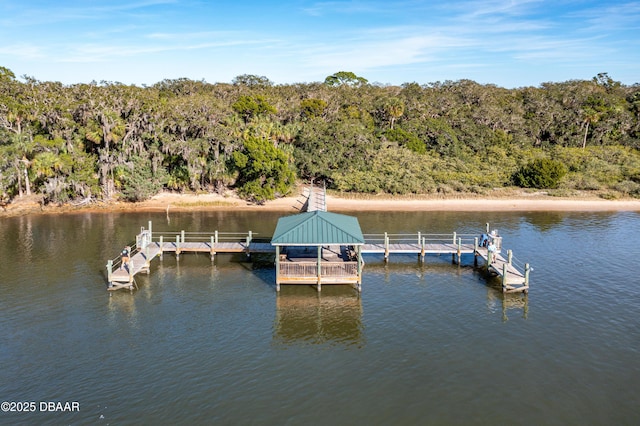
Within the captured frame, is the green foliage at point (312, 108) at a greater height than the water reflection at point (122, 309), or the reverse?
the green foliage at point (312, 108)

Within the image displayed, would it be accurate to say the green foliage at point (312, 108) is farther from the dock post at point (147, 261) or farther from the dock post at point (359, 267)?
the dock post at point (359, 267)

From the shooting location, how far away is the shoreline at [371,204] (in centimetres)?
4775

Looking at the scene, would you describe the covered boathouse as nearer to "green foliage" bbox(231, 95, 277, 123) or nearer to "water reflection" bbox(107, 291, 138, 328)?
"water reflection" bbox(107, 291, 138, 328)

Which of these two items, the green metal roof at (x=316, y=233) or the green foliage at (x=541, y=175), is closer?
the green metal roof at (x=316, y=233)

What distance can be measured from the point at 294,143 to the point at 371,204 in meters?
13.8

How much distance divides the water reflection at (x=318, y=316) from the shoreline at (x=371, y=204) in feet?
73.1

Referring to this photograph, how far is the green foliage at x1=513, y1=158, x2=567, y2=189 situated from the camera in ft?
179

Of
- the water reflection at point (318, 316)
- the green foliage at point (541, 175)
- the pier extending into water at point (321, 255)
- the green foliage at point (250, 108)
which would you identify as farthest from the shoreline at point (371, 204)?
the water reflection at point (318, 316)

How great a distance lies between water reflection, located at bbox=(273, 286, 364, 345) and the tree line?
A: 24807mm

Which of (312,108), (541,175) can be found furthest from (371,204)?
(541,175)

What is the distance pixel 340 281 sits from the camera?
25.5 meters

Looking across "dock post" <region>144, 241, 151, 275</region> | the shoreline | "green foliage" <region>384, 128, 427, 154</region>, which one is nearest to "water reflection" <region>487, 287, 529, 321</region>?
"dock post" <region>144, 241, 151, 275</region>

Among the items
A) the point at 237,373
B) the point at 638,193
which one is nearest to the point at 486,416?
the point at 237,373

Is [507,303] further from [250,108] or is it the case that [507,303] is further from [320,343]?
[250,108]
